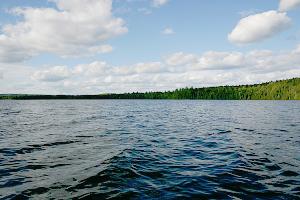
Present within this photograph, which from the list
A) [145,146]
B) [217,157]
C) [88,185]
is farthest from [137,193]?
[145,146]

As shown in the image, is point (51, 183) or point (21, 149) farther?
point (21, 149)

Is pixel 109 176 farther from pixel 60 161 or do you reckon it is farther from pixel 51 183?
pixel 60 161

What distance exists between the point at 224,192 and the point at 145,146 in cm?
1296

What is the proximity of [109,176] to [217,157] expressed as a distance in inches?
349

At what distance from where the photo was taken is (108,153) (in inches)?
870

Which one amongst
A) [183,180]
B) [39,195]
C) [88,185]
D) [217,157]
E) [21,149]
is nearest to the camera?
[39,195]

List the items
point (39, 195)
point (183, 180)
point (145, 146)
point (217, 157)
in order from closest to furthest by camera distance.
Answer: point (39, 195)
point (183, 180)
point (217, 157)
point (145, 146)

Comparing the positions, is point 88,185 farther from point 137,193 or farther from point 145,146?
point 145,146

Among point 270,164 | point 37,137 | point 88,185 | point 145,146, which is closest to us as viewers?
point 88,185

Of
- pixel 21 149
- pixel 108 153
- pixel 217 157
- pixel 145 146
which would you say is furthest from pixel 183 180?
pixel 21 149

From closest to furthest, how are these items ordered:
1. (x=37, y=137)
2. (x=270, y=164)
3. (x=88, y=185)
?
1. (x=88, y=185)
2. (x=270, y=164)
3. (x=37, y=137)

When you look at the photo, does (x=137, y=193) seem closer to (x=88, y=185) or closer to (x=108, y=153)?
(x=88, y=185)

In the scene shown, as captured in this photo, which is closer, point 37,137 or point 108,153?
point 108,153

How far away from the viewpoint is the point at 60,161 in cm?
1933
